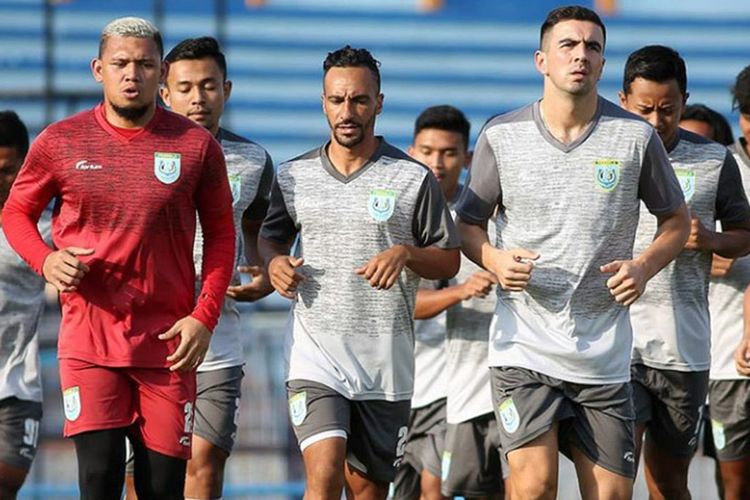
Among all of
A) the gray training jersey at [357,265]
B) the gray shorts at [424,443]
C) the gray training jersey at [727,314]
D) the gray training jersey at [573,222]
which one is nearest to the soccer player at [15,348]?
the gray training jersey at [357,265]

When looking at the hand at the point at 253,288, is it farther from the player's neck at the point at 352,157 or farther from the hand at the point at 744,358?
the hand at the point at 744,358

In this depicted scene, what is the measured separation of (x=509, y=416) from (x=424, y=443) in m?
2.79

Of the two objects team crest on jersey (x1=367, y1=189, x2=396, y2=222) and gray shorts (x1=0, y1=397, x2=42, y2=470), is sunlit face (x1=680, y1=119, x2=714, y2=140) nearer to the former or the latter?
team crest on jersey (x1=367, y1=189, x2=396, y2=222)

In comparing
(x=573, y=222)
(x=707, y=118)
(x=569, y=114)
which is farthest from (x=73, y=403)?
(x=707, y=118)

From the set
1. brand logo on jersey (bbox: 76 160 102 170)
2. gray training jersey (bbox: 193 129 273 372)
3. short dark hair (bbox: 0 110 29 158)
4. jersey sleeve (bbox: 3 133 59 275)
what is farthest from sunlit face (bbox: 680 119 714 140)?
jersey sleeve (bbox: 3 133 59 275)

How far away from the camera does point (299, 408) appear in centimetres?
785

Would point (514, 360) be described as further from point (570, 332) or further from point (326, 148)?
point (326, 148)

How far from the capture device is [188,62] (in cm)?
868

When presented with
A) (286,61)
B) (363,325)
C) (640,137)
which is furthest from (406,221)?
(286,61)

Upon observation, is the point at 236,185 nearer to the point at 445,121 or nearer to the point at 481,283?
the point at 481,283

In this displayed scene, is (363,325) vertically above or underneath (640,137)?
underneath

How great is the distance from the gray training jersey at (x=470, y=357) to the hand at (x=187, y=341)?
2.75 m

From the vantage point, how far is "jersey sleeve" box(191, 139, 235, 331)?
7.28 m

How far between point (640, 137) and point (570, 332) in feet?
3.00
